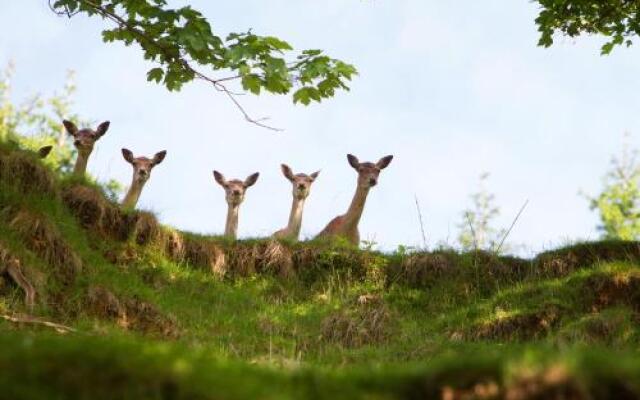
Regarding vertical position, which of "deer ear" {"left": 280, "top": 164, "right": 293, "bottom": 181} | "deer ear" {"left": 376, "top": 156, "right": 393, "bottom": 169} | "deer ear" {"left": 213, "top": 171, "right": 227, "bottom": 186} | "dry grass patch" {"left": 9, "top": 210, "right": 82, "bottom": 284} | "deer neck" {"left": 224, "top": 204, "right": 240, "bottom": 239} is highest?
"deer ear" {"left": 376, "top": 156, "right": 393, "bottom": 169}

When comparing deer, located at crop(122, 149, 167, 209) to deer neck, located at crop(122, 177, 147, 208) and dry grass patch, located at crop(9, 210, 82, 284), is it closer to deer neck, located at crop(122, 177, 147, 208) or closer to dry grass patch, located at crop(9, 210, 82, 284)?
deer neck, located at crop(122, 177, 147, 208)

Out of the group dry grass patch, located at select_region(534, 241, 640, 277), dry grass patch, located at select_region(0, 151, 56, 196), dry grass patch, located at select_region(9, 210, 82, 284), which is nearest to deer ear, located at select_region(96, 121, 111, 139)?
dry grass patch, located at select_region(0, 151, 56, 196)

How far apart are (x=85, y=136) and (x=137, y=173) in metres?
1.30

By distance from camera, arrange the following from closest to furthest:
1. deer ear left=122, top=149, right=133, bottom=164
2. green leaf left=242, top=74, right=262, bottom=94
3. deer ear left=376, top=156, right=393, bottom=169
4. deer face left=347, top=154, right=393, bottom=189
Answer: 1. green leaf left=242, top=74, right=262, bottom=94
2. deer face left=347, top=154, right=393, bottom=189
3. deer ear left=122, top=149, right=133, bottom=164
4. deer ear left=376, top=156, right=393, bottom=169

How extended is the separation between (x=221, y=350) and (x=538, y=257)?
236 inches

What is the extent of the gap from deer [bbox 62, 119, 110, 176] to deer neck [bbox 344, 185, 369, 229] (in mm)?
5262

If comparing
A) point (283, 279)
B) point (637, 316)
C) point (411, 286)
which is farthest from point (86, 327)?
point (637, 316)

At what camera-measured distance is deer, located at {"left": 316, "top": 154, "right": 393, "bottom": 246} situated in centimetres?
1856

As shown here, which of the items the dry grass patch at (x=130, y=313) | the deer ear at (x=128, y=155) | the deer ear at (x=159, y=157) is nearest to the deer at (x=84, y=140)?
the deer ear at (x=128, y=155)

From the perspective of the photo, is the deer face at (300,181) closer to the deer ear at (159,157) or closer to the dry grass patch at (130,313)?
the deer ear at (159,157)

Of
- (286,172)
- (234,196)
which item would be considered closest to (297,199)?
(286,172)

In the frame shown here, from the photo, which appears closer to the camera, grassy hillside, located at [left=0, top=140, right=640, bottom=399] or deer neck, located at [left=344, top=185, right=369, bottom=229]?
grassy hillside, located at [left=0, top=140, right=640, bottom=399]

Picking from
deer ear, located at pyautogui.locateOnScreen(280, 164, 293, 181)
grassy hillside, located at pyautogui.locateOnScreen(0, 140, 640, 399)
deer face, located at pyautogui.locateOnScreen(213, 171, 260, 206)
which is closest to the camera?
grassy hillside, located at pyautogui.locateOnScreen(0, 140, 640, 399)

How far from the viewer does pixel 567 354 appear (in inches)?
152
